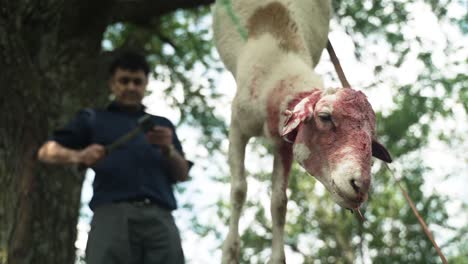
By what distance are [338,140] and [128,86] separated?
1.41 metres

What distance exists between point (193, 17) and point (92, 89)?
88.4 inches

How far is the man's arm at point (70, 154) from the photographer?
95.9 inches

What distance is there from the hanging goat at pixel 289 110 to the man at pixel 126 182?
367 millimetres

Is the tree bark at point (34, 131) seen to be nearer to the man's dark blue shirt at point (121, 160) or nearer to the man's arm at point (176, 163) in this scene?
the man's dark blue shirt at point (121, 160)

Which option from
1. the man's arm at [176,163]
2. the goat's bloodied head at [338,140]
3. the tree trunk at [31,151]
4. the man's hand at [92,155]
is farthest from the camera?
the tree trunk at [31,151]

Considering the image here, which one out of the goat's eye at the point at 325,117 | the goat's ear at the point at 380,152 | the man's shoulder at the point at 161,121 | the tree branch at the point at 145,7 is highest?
the tree branch at the point at 145,7

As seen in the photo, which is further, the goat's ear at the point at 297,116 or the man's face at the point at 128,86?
the man's face at the point at 128,86

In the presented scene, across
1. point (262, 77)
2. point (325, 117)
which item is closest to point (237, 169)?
point (262, 77)

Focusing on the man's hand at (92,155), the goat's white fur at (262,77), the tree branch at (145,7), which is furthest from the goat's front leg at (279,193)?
the tree branch at (145,7)

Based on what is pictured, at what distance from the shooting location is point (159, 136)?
8.27ft

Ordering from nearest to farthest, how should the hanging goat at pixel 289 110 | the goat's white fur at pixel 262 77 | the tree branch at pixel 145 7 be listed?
the hanging goat at pixel 289 110 < the goat's white fur at pixel 262 77 < the tree branch at pixel 145 7

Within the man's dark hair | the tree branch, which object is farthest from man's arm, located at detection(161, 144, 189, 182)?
the tree branch

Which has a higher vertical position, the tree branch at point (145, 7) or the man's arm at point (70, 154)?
the tree branch at point (145, 7)

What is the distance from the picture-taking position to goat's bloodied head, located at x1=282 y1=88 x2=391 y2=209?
1.50m
